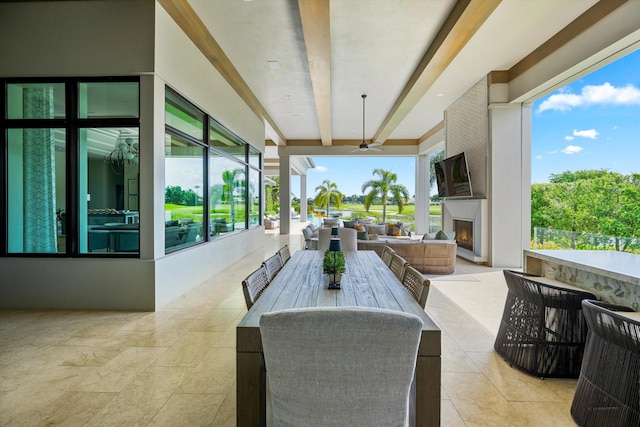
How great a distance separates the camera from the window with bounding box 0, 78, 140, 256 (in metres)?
3.93

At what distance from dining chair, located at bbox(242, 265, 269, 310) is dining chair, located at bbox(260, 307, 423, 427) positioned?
68cm

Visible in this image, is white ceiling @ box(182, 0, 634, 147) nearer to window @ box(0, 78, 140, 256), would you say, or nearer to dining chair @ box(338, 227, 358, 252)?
window @ box(0, 78, 140, 256)

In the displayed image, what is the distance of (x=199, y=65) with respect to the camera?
497 centimetres

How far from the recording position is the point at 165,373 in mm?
2467

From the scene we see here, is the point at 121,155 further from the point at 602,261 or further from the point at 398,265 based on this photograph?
the point at 602,261

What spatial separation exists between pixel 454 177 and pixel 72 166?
7.29m

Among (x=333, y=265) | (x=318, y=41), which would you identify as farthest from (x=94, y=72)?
(x=333, y=265)

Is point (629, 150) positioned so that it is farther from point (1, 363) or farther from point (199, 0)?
point (1, 363)

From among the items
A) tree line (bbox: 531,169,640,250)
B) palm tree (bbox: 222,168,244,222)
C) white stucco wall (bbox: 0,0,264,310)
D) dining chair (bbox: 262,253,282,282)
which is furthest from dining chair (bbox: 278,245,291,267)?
tree line (bbox: 531,169,640,250)

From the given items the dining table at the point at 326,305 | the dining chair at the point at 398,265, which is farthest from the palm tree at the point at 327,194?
the dining table at the point at 326,305

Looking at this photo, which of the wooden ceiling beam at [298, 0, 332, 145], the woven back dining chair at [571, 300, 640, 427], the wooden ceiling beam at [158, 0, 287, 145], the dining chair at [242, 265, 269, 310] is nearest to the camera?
the woven back dining chair at [571, 300, 640, 427]

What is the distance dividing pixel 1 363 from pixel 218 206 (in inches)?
156

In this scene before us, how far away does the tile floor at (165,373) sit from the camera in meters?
1.99

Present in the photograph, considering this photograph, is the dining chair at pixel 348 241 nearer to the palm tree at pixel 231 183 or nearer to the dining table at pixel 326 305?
the dining table at pixel 326 305
